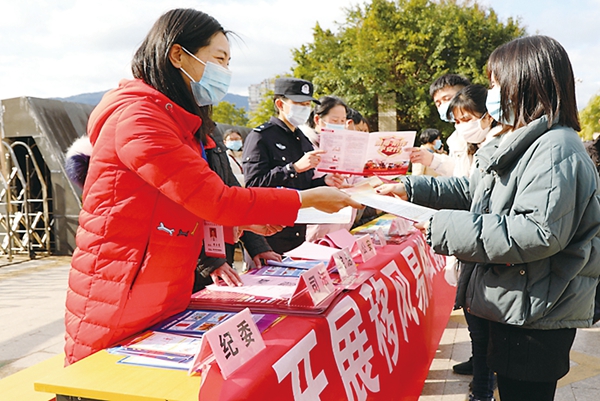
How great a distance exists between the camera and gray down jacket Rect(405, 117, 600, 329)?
147 centimetres

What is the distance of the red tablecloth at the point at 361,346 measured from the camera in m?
1.28

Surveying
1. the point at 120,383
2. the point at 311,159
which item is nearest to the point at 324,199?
the point at 120,383

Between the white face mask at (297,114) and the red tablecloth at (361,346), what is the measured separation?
1.03 metres

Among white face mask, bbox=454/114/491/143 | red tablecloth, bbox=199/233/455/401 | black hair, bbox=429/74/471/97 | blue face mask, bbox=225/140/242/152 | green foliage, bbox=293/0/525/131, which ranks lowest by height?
red tablecloth, bbox=199/233/455/401

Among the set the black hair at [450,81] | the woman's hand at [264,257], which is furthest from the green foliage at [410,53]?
the woman's hand at [264,257]

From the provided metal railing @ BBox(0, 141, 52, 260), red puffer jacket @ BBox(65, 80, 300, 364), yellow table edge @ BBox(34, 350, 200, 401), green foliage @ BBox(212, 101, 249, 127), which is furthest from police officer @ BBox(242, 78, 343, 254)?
green foliage @ BBox(212, 101, 249, 127)

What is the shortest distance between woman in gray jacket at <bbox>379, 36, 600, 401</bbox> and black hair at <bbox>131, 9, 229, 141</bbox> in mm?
983

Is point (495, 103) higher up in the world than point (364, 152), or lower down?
higher up

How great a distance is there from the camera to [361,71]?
22.2 meters

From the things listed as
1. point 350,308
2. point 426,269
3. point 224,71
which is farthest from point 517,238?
A: point 426,269

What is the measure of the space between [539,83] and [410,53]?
22.0 m

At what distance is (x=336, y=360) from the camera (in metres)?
1.65

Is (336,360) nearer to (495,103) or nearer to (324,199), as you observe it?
(324,199)

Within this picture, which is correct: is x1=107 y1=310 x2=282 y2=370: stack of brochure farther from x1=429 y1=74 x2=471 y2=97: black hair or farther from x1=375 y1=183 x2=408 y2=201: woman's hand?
x1=429 y1=74 x2=471 y2=97: black hair
